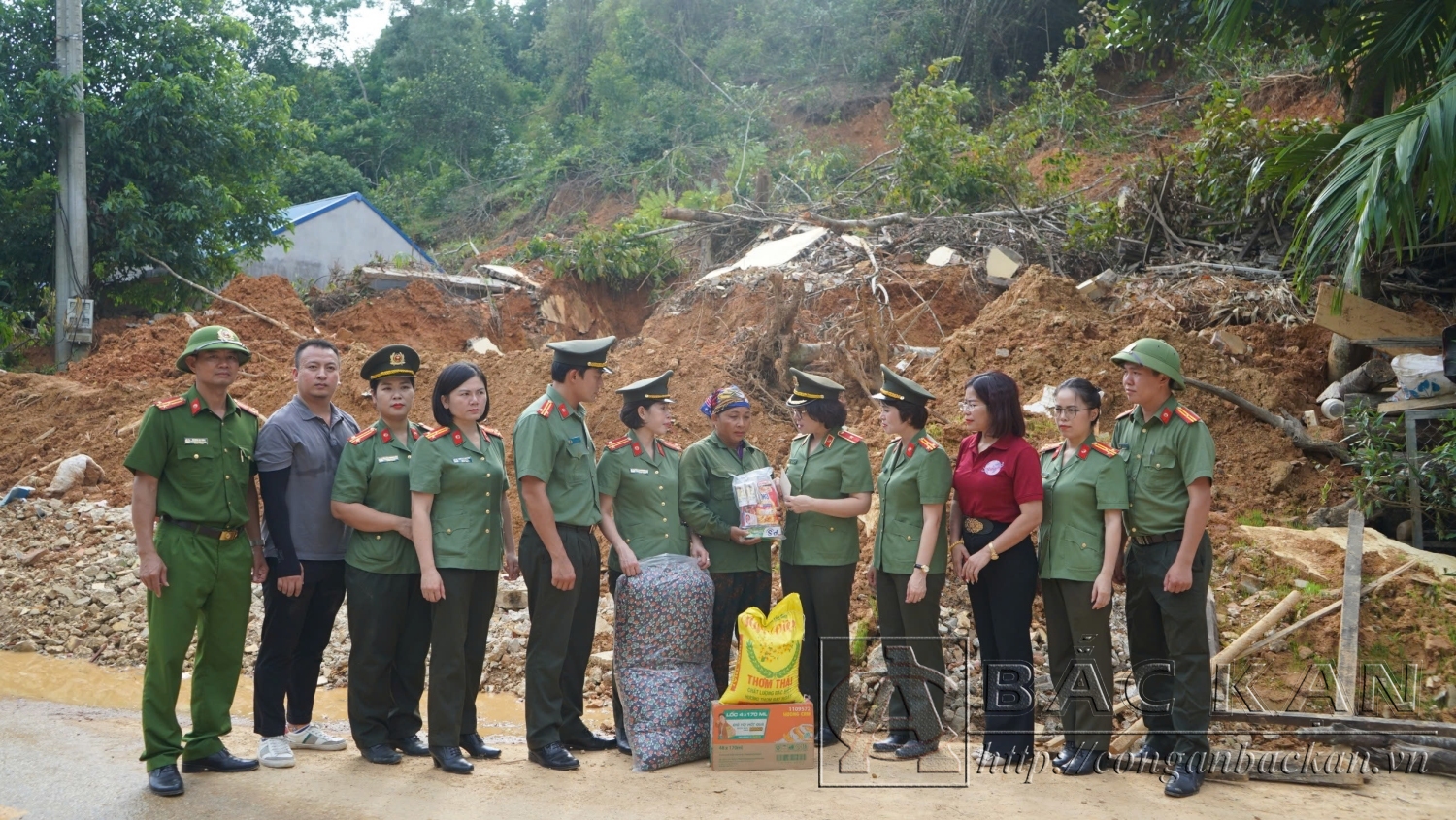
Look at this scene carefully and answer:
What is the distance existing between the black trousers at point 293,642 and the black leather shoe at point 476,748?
713 mm

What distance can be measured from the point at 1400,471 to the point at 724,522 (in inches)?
165

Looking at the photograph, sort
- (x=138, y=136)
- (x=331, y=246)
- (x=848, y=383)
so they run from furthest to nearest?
(x=331, y=246) → (x=138, y=136) → (x=848, y=383)

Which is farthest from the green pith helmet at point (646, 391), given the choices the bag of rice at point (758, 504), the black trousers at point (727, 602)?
the black trousers at point (727, 602)

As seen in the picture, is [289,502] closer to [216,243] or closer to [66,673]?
[66,673]

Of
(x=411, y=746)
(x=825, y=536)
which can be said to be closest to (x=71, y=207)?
(x=411, y=746)

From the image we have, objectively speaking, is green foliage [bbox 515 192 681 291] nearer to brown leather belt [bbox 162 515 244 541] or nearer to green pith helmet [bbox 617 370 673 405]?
green pith helmet [bbox 617 370 673 405]

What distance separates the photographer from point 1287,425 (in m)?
7.86

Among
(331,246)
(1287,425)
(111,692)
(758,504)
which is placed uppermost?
(331,246)

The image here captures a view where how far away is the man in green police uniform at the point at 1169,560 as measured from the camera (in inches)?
185

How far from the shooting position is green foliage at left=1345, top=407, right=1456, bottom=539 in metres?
6.59

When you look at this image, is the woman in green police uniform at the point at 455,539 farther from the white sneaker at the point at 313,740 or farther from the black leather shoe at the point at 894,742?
the black leather shoe at the point at 894,742

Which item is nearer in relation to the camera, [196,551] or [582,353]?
[196,551]

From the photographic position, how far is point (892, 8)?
2350 cm

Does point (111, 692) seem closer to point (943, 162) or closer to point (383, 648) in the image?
point (383, 648)
